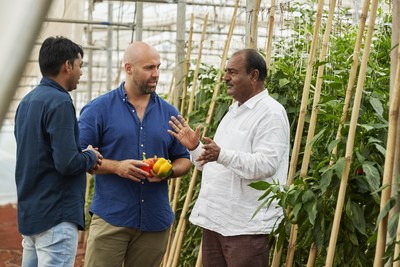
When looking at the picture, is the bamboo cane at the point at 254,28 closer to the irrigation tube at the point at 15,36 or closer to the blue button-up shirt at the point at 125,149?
the blue button-up shirt at the point at 125,149

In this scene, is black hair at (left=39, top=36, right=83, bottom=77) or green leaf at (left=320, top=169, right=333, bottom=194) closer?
green leaf at (left=320, top=169, right=333, bottom=194)

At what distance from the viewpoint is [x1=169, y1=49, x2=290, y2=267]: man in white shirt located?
2752mm

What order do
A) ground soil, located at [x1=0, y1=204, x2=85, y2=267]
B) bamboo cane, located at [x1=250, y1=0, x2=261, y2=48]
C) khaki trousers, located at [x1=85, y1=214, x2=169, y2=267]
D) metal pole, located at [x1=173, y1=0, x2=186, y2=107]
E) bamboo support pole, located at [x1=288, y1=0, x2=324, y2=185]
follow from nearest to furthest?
bamboo support pole, located at [x1=288, y1=0, x2=324, y2=185] → khaki trousers, located at [x1=85, y1=214, x2=169, y2=267] → bamboo cane, located at [x1=250, y1=0, x2=261, y2=48] → metal pole, located at [x1=173, y1=0, x2=186, y2=107] → ground soil, located at [x1=0, y1=204, x2=85, y2=267]

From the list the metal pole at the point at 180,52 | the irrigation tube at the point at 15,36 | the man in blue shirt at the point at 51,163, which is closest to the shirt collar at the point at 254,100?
the man in blue shirt at the point at 51,163

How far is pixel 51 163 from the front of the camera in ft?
8.87

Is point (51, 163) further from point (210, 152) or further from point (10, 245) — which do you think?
point (10, 245)

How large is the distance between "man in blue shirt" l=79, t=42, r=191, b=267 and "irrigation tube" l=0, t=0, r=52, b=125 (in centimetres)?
277

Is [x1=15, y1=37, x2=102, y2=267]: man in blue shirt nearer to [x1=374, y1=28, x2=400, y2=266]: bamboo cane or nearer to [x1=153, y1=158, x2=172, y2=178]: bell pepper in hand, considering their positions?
[x1=153, y1=158, x2=172, y2=178]: bell pepper in hand

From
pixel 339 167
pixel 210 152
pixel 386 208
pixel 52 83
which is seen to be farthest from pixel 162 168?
pixel 386 208

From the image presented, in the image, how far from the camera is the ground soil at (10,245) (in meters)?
6.57

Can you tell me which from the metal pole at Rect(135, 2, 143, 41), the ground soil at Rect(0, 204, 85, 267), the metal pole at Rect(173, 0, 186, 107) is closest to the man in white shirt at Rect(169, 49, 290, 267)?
the metal pole at Rect(173, 0, 186, 107)

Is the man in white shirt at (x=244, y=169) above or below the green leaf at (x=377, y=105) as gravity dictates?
below

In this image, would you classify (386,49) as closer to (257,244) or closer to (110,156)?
(257,244)

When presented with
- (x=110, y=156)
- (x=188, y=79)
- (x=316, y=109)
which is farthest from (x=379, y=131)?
(x=188, y=79)
